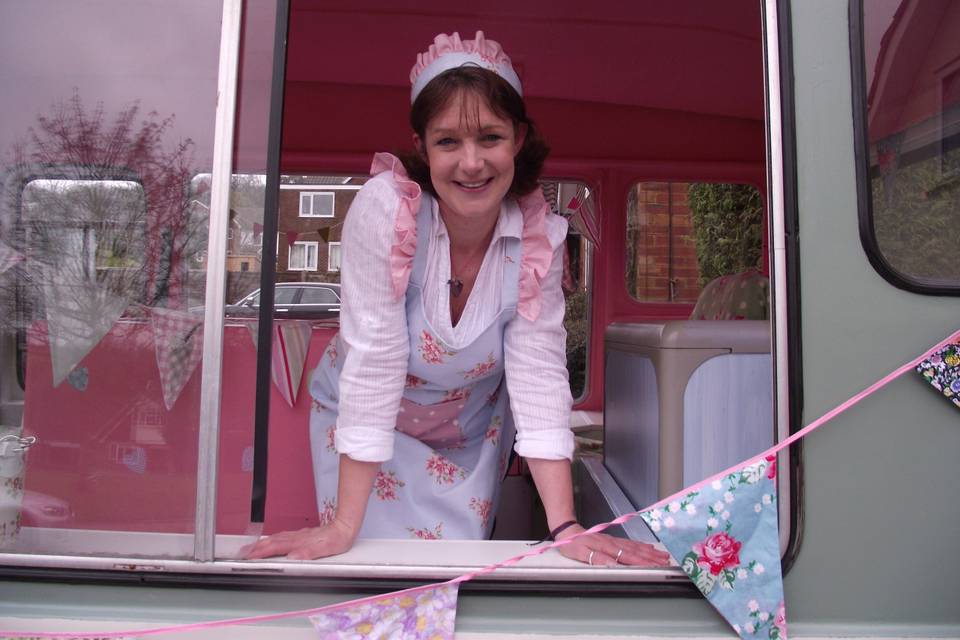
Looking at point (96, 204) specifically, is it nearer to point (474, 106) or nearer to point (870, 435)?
point (474, 106)

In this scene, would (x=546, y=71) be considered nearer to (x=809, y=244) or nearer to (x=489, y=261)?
(x=489, y=261)

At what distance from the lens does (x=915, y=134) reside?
52.3 inches

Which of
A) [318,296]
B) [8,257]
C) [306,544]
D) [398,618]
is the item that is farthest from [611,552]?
[318,296]

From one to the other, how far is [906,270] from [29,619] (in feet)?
5.50

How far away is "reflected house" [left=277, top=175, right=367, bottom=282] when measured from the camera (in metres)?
3.45

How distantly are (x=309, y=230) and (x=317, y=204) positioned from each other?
0.17 meters

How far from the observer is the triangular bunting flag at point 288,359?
2.39 m

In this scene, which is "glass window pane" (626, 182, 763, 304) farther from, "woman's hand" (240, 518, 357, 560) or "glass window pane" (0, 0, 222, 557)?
"glass window pane" (0, 0, 222, 557)

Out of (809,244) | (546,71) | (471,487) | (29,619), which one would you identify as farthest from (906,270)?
(546,71)

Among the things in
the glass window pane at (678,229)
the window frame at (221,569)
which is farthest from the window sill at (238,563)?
the glass window pane at (678,229)

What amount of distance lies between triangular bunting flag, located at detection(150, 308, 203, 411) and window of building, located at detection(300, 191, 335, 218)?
219 cm

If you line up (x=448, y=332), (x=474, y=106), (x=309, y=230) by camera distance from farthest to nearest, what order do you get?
(x=309, y=230) → (x=448, y=332) → (x=474, y=106)

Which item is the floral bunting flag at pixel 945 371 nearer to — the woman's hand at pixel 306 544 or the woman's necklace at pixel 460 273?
the woman's necklace at pixel 460 273

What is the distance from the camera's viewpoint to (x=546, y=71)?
11.3 feet
